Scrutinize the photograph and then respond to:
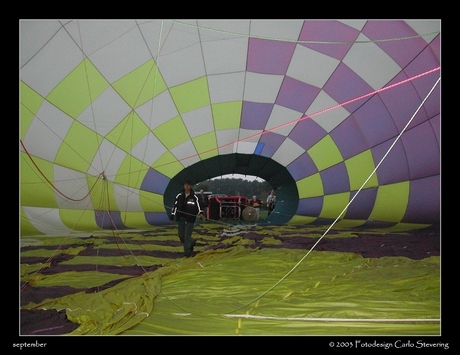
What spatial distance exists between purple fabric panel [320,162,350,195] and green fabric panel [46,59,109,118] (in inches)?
65.5

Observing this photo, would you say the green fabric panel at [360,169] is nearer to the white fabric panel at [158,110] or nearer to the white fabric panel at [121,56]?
the white fabric panel at [158,110]

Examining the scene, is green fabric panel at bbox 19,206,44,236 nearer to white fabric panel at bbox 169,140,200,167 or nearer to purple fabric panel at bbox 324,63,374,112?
white fabric panel at bbox 169,140,200,167

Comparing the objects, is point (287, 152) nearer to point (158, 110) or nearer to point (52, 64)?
point (158, 110)

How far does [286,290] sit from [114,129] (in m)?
1.23

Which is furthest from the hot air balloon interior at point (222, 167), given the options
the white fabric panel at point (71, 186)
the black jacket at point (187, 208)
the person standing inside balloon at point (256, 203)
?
the person standing inside balloon at point (256, 203)

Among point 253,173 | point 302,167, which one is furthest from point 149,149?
point 302,167

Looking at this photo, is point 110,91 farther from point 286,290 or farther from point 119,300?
point 286,290

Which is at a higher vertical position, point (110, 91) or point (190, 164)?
point (110, 91)

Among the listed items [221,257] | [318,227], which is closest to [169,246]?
[221,257]

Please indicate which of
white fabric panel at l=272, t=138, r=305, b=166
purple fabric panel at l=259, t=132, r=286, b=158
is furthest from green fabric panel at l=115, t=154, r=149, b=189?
white fabric panel at l=272, t=138, r=305, b=166

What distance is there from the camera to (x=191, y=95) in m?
2.45

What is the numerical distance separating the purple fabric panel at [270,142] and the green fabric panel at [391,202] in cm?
74

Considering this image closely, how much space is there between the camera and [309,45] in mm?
2246

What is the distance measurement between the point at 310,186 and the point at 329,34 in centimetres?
132
